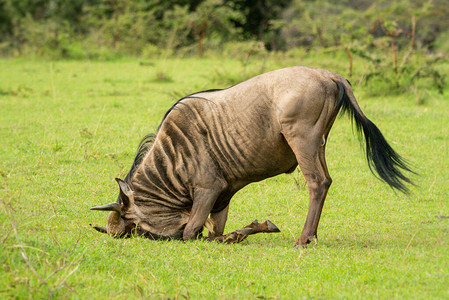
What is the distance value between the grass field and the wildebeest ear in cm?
40

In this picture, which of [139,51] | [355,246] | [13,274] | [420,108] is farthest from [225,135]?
[139,51]

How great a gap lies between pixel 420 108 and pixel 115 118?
6072 mm

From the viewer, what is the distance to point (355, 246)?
5277 millimetres

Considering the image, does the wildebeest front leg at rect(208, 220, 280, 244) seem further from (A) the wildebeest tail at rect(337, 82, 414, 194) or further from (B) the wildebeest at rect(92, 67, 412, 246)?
(A) the wildebeest tail at rect(337, 82, 414, 194)

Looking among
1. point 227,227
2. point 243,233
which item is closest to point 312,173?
point 243,233

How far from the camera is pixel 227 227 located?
6.38 meters

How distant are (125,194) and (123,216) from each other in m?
0.23

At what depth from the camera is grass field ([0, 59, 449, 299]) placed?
4.08 meters

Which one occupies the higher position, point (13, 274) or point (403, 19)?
point (13, 274)

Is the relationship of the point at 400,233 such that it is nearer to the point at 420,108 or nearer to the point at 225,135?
the point at 225,135

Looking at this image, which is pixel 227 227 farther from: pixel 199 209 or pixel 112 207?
pixel 112 207

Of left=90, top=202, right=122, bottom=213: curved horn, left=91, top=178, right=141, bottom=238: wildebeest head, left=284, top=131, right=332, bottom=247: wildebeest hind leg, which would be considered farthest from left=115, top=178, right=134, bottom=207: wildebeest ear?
left=284, top=131, right=332, bottom=247: wildebeest hind leg

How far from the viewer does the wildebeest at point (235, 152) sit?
5395 millimetres

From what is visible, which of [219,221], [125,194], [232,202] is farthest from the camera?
[232,202]
